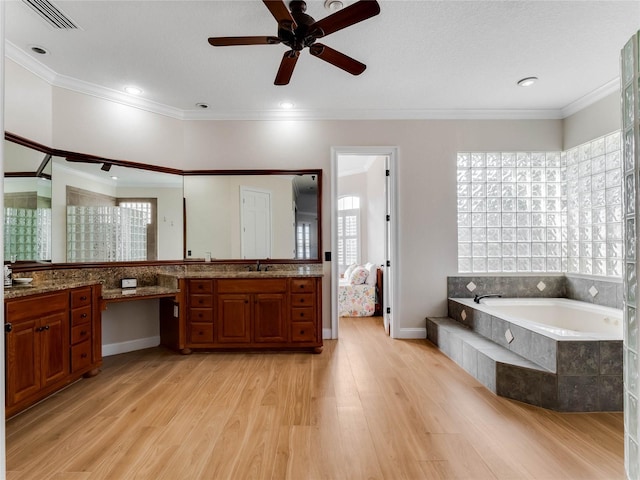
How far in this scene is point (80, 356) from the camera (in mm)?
2686

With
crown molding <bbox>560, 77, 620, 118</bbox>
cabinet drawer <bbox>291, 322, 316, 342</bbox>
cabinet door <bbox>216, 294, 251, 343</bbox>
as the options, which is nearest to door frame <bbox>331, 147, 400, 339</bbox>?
cabinet drawer <bbox>291, 322, 316, 342</bbox>

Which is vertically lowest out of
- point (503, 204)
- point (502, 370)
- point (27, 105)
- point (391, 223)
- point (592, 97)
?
point (502, 370)

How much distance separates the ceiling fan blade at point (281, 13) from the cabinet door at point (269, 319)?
2.37m

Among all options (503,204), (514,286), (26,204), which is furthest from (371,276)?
(26,204)

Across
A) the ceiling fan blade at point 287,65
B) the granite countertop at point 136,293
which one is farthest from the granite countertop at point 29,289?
the ceiling fan blade at point 287,65

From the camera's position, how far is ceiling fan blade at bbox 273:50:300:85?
7.34 ft

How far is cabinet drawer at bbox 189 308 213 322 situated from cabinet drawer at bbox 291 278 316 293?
91cm

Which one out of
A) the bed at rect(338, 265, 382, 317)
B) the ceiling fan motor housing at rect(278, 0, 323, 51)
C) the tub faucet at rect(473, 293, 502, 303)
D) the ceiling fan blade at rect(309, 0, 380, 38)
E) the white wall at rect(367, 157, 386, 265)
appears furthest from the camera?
the white wall at rect(367, 157, 386, 265)

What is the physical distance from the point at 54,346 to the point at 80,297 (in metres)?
0.42

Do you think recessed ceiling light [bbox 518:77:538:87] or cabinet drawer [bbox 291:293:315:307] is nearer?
recessed ceiling light [bbox 518:77:538:87]

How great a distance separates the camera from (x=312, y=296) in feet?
11.2

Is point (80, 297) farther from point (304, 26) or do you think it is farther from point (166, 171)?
point (304, 26)

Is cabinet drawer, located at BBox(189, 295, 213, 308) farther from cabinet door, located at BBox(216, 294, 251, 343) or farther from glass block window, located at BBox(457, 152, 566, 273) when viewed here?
glass block window, located at BBox(457, 152, 566, 273)

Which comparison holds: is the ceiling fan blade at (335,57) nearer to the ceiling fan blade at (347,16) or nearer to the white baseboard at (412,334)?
the ceiling fan blade at (347,16)
